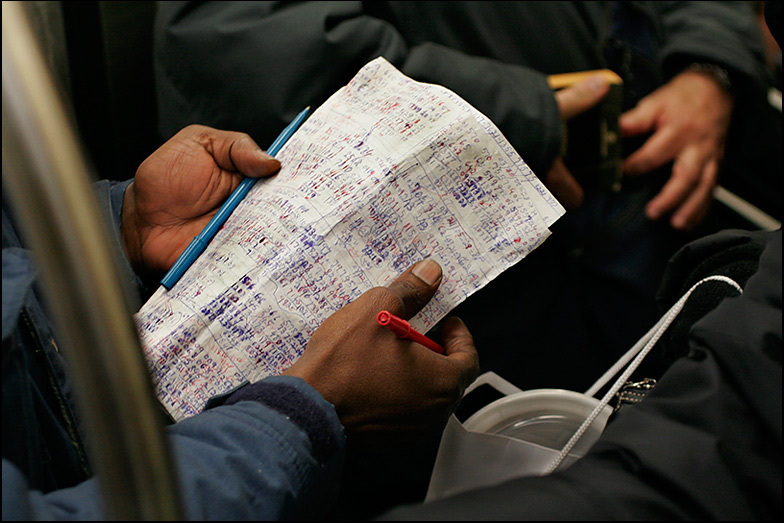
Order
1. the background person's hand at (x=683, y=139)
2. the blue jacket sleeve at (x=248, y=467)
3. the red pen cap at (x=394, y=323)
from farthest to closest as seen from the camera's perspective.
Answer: the background person's hand at (x=683, y=139) → the red pen cap at (x=394, y=323) → the blue jacket sleeve at (x=248, y=467)

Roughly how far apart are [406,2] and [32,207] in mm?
748

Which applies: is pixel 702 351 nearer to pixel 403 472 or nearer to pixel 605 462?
pixel 605 462

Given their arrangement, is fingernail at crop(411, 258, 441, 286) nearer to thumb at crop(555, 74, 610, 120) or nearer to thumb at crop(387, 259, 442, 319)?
thumb at crop(387, 259, 442, 319)

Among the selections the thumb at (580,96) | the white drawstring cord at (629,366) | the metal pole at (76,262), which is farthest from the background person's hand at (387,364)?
the thumb at (580,96)

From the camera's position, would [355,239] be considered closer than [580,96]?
Yes

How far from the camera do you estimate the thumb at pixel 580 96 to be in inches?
29.4

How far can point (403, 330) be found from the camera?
48cm

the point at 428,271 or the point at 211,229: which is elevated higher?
the point at 211,229

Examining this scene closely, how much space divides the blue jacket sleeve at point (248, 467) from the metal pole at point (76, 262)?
11cm

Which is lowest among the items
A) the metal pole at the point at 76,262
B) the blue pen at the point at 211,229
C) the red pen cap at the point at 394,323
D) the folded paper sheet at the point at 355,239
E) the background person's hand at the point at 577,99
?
the background person's hand at the point at 577,99

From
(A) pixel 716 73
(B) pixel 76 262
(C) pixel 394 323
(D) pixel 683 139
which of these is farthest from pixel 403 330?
(A) pixel 716 73

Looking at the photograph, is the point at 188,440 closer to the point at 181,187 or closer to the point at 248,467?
the point at 248,467

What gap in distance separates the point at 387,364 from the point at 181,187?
25cm

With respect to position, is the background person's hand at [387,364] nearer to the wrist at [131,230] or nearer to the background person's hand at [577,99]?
the wrist at [131,230]
